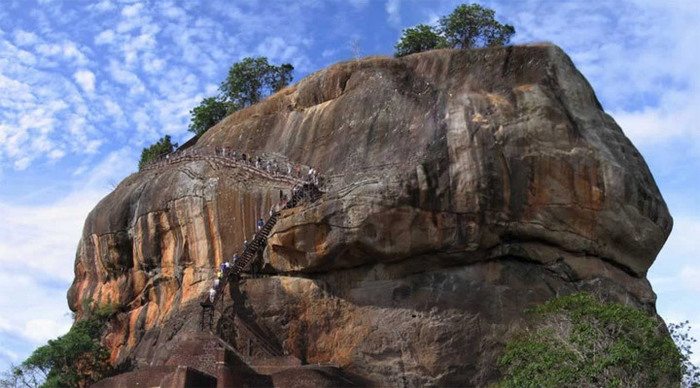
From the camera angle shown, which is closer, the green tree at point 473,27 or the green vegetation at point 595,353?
the green vegetation at point 595,353

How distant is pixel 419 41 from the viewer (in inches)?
1608

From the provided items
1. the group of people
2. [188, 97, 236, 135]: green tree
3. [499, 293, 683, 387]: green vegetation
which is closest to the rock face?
the group of people

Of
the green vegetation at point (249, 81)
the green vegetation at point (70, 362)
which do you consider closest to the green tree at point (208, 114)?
the green vegetation at point (249, 81)

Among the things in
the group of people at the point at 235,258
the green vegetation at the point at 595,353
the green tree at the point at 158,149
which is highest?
the green tree at the point at 158,149

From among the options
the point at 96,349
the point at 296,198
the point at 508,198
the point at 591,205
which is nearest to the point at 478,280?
the point at 508,198

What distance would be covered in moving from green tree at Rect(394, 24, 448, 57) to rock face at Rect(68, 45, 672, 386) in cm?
734

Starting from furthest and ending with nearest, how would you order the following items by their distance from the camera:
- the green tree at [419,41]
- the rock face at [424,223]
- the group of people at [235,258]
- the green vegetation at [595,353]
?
1. the green tree at [419,41]
2. the group of people at [235,258]
3. the rock face at [424,223]
4. the green vegetation at [595,353]

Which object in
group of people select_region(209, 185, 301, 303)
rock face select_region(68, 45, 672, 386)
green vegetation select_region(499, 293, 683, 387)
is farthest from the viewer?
group of people select_region(209, 185, 301, 303)

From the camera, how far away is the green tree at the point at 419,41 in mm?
40750

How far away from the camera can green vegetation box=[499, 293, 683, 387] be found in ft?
73.5

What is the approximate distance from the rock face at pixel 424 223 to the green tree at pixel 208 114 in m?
13.7

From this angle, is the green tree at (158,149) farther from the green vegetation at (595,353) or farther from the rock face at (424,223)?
the green vegetation at (595,353)

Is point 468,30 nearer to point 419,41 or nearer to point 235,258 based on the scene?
point 419,41

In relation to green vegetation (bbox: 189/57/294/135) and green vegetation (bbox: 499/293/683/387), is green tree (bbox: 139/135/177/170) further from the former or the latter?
green vegetation (bbox: 499/293/683/387)
